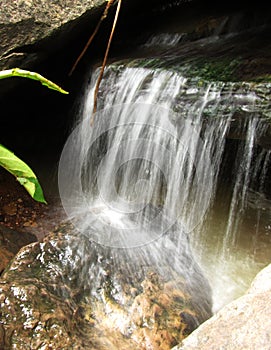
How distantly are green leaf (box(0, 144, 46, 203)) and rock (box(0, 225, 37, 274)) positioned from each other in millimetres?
1782

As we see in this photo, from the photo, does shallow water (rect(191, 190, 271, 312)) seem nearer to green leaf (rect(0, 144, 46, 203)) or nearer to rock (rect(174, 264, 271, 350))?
rock (rect(174, 264, 271, 350))

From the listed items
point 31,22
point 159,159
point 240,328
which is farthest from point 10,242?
point 240,328

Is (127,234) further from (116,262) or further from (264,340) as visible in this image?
(264,340)

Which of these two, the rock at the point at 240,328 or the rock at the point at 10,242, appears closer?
the rock at the point at 240,328

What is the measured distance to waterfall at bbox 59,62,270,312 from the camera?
10.8 ft

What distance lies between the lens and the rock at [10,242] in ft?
10.2

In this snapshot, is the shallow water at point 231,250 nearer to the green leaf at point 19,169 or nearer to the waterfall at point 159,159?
the waterfall at point 159,159

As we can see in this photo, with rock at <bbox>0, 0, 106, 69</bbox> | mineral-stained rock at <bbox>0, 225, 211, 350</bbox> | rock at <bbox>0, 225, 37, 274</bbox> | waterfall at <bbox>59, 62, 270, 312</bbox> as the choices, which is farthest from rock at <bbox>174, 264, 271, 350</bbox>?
rock at <bbox>0, 0, 106, 69</bbox>

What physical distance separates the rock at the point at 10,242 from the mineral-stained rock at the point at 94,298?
487mm

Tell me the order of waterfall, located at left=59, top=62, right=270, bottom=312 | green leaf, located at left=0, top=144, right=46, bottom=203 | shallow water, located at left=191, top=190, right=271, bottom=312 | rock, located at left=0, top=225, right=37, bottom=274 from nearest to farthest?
green leaf, located at left=0, top=144, right=46, bottom=203
rock, located at left=0, top=225, right=37, bottom=274
shallow water, located at left=191, top=190, right=271, bottom=312
waterfall, located at left=59, top=62, right=270, bottom=312

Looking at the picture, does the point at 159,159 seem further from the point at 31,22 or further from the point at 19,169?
the point at 19,169

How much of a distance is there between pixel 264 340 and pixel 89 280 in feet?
4.90

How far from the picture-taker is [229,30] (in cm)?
505

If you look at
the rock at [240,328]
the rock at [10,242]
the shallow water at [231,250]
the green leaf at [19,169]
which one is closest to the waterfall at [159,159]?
the shallow water at [231,250]
